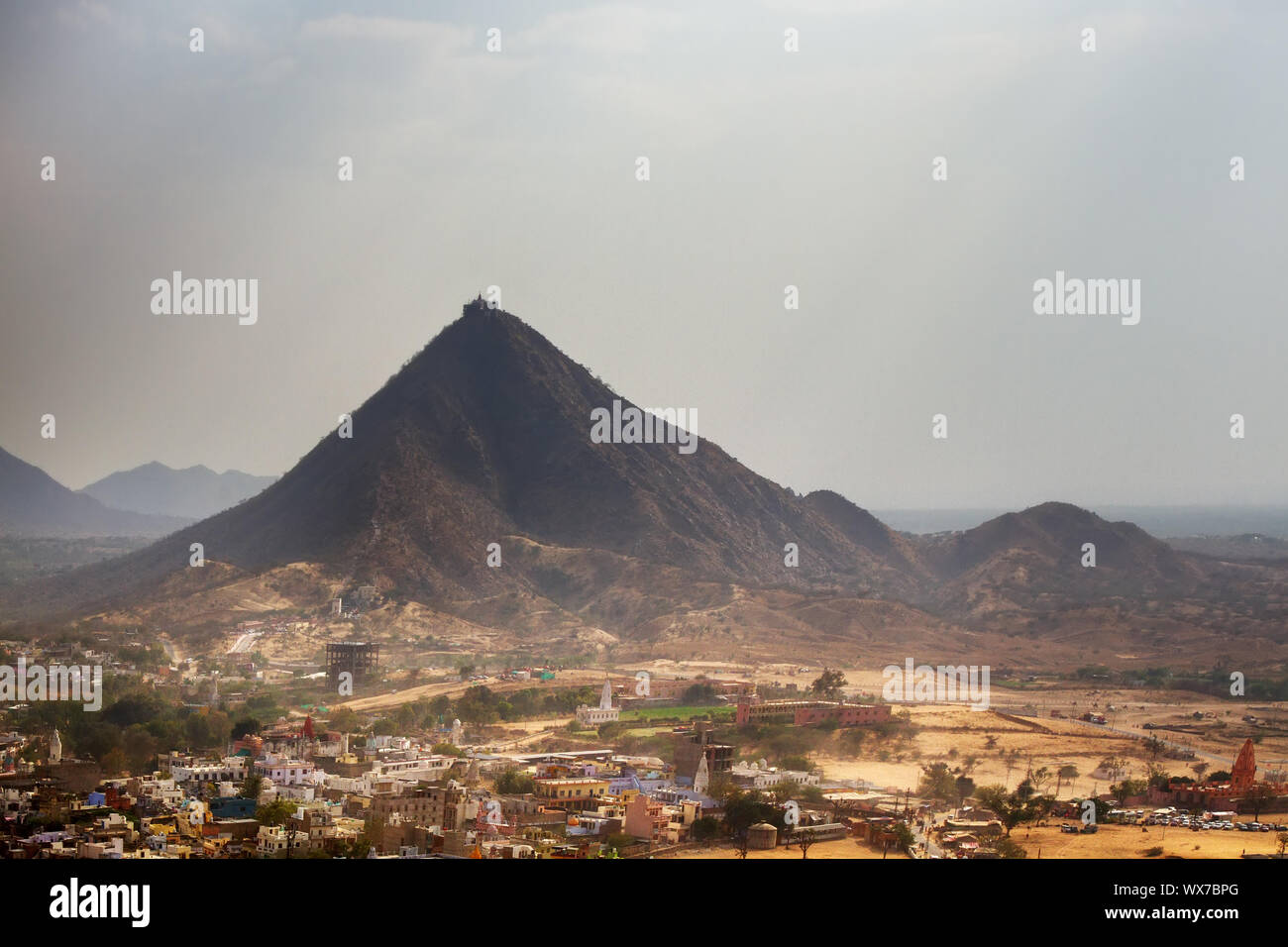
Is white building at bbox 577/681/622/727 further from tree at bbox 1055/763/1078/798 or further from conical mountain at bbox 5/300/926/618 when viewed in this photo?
conical mountain at bbox 5/300/926/618

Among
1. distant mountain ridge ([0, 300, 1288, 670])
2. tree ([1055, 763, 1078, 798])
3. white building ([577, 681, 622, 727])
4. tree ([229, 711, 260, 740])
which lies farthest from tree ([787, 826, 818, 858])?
distant mountain ridge ([0, 300, 1288, 670])

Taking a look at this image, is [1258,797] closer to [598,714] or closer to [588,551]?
[598,714]

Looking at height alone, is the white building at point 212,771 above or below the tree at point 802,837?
above

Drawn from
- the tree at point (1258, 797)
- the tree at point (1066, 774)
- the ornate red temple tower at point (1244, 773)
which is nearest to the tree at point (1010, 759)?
the tree at point (1066, 774)

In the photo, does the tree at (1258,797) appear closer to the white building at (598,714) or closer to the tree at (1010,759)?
the tree at (1010,759)
